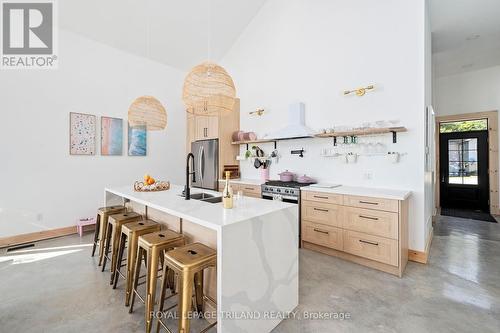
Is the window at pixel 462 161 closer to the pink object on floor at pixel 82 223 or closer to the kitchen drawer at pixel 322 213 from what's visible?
the kitchen drawer at pixel 322 213

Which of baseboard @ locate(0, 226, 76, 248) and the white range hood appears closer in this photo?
baseboard @ locate(0, 226, 76, 248)

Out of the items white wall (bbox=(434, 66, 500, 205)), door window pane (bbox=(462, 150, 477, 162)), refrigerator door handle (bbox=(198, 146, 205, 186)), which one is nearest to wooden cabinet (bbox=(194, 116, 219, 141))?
refrigerator door handle (bbox=(198, 146, 205, 186))

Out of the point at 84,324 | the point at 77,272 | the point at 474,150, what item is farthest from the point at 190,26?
the point at 474,150

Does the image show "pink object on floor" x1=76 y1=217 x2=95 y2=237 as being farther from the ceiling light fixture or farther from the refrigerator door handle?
the ceiling light fixture

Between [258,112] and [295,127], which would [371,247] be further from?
[258,112]

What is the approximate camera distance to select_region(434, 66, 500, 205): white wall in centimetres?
505

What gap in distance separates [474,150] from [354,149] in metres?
4.48

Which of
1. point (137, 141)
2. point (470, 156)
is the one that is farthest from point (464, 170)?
point (137, 141)

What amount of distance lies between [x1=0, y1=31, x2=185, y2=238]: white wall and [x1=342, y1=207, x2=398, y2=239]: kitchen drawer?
406 centimetres

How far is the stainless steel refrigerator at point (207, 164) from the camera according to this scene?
4621 millimetres

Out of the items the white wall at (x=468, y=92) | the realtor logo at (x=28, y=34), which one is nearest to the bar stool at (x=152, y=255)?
the realtor logo at (x=28, y=34)

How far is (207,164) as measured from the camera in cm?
479

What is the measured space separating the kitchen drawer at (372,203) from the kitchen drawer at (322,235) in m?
0.40

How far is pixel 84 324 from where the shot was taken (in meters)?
1.76
